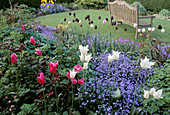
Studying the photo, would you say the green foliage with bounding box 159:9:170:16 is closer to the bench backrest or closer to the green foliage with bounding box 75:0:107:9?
the bench backrest

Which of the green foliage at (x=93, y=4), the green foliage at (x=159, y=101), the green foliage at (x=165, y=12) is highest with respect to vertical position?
the green foliage at (x=93, y=4)

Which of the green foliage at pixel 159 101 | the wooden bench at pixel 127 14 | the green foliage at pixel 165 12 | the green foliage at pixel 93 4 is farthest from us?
the green foliage at pixel 93 4

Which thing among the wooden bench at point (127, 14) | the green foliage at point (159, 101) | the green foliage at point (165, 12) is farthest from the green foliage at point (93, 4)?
the green foliage at point (159, 101)

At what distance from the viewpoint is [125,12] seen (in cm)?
608

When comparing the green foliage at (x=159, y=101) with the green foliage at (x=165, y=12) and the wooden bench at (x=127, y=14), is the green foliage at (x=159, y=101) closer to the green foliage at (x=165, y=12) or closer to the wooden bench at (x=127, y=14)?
the wooden bench at (x=127, y=14)

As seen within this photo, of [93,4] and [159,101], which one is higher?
[93,4]

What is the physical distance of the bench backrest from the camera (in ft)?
17.5

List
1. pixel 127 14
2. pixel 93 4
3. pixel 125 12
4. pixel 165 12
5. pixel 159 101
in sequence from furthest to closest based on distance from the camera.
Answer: pixel 93 4 → pixel 165 12 → pixel 125 12 → pixel 127 14 → pixel 159 101

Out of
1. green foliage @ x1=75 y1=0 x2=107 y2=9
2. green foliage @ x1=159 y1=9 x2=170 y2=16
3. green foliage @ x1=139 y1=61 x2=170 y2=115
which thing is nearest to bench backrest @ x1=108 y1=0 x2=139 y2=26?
green foliage @ x1=139 y1=61 x2=170 y2=115

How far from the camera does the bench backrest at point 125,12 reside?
17.5 ft

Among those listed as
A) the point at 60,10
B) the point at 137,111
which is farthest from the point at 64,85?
the point at 60,10

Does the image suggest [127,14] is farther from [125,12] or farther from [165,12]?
[165,12]

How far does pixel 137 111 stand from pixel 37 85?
1.47 m

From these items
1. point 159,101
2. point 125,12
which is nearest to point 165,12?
point 125,12
